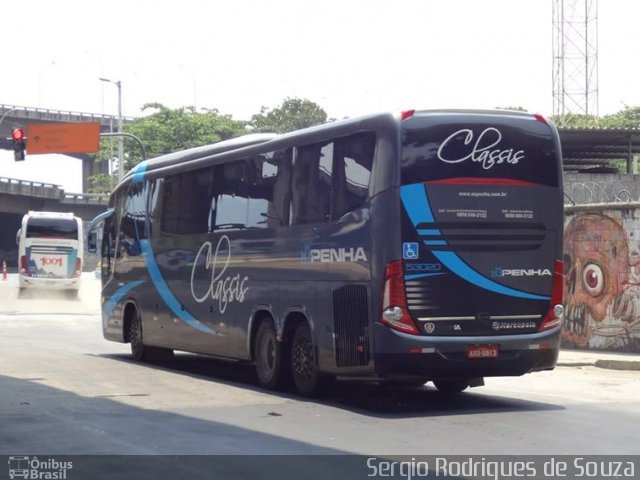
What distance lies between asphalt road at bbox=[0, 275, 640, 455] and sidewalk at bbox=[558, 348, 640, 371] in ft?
0.66

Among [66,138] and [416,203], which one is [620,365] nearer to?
[416,203]

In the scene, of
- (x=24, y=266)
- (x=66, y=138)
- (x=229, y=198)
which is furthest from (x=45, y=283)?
(x=229, y=198)

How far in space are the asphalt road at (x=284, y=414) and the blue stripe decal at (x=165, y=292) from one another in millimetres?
840

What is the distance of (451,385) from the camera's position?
1516cm

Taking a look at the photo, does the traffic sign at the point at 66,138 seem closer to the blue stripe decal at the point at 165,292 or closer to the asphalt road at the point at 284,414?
the blue stripe decal at the point at 165,292

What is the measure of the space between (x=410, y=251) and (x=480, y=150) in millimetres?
1519

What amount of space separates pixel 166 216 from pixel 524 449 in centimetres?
1032

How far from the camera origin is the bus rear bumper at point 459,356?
41.4 ft

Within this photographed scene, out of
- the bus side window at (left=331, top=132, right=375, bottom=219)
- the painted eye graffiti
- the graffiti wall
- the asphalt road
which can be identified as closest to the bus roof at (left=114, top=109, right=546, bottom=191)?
the bus side window at (left=331, top=132, right=375, bottom=219)

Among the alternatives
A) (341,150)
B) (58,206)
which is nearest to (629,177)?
(341,150)

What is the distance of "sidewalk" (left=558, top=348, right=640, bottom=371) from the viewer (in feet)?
60.2

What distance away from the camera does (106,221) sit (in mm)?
22781

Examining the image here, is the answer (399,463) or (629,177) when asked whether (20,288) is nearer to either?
(629,177)

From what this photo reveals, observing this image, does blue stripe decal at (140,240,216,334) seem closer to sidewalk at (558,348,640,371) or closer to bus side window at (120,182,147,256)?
bus side window at (120,182,147,256)
